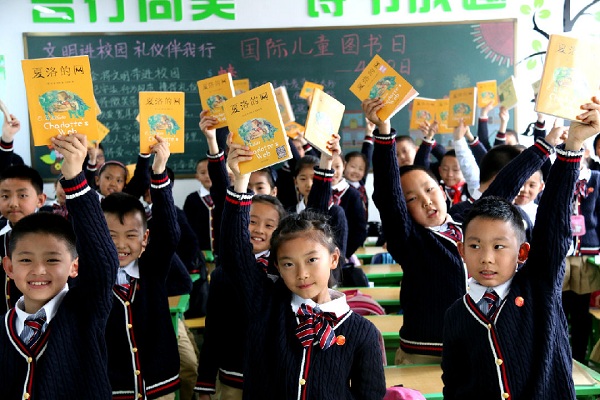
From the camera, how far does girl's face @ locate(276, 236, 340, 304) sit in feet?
5.28

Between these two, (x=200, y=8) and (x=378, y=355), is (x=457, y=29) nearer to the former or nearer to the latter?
(x=200, y=8)

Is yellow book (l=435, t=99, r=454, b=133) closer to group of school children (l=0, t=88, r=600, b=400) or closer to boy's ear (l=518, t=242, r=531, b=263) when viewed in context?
group of school children (l=0, t=88, r=600, b=400)

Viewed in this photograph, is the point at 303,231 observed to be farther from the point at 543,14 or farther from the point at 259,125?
the point at 543,14

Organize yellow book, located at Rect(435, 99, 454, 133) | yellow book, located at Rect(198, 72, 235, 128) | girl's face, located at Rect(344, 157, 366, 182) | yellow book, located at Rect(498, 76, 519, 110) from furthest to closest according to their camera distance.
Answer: girl's face, located at Rect(344, 157, 366, 182), yellow book, located at Rect(435, 99, 454, 133), yellow book, located at Rect(498, 76, 519, 110), yellow book, located at Rect(198, 72, 235, 128)

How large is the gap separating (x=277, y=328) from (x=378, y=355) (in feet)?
0.87

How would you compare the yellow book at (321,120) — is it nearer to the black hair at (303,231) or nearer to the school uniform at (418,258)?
the school uniform at (418,258)

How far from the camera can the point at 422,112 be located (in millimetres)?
4832

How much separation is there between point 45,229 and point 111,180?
8.33ft

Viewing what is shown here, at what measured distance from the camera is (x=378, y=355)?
5.21 ft

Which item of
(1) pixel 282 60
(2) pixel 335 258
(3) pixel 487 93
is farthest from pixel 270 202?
(1) pixel 282 60

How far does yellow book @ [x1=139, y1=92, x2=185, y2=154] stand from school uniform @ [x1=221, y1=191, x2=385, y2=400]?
102cm

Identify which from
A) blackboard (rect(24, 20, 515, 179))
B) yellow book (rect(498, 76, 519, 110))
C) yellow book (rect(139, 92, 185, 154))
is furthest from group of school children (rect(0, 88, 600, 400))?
blackboard (rect(24, 20, 515, 179))

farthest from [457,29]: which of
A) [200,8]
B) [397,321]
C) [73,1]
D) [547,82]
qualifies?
[547,82]

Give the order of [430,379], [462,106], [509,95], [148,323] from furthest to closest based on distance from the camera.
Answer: [509,95] < [462,106] < [148,323] < [430,379]
